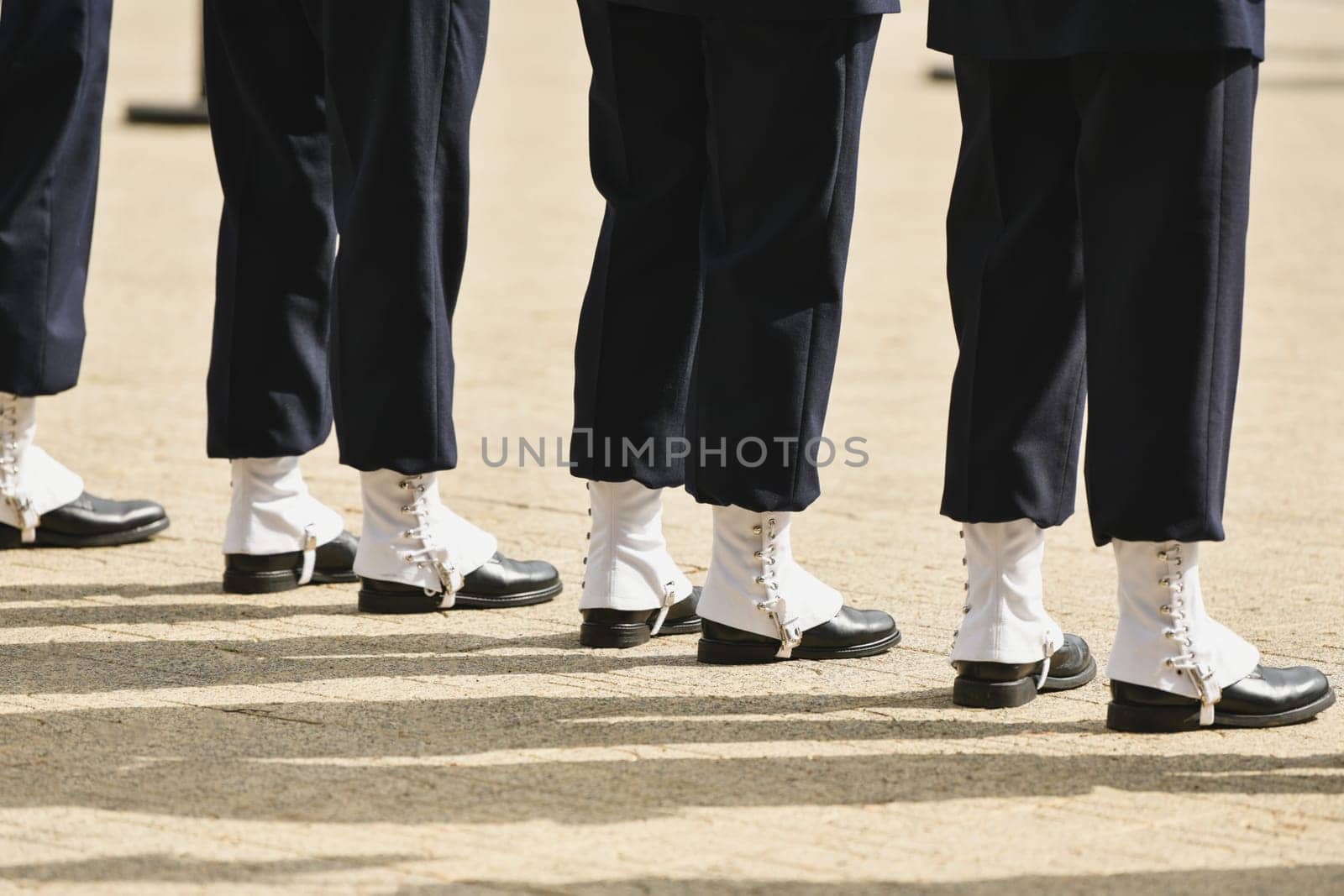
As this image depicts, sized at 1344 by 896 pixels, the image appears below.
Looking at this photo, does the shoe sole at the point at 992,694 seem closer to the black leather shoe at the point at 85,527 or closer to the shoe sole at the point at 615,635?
the shoe sole at the point at 615,635

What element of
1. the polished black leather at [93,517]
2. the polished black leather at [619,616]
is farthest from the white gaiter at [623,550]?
the polished black leather at [93,517]

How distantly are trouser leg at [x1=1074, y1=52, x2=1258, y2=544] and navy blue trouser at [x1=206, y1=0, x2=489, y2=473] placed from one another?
1148 mm

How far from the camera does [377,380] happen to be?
3.42m

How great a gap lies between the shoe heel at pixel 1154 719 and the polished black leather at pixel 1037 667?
0.57ft

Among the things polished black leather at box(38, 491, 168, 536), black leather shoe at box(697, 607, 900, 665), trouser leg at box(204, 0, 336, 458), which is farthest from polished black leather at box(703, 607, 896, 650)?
polished black leather at box(38, 491, 168, 536)

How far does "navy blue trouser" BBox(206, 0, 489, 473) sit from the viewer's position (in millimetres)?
3373

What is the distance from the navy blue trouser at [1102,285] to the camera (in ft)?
8.93

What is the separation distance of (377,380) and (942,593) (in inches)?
43.3

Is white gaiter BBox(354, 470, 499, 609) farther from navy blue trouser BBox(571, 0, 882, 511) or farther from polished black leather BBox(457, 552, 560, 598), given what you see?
navy blue trouser BBox(571, 0, 882, 511)

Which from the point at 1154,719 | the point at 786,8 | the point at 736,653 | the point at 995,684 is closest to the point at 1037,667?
the point at 995,684

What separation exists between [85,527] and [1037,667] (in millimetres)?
1979

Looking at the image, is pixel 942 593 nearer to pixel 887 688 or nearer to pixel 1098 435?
pixel 887 688

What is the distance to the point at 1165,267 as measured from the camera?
274 centimetres

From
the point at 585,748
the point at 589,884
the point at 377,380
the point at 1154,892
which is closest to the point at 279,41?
the point at 377,380
